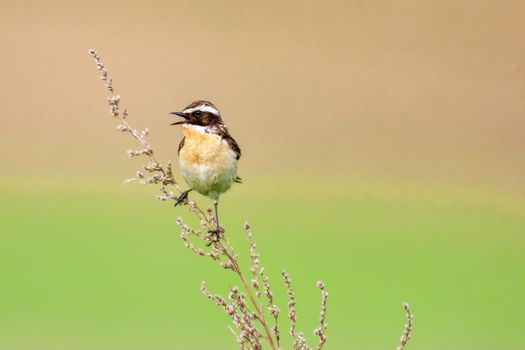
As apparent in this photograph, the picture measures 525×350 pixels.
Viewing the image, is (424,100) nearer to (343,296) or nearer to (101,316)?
(343,296)

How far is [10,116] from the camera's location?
78.1 feet

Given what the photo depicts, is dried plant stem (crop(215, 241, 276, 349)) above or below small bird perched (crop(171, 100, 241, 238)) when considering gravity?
below

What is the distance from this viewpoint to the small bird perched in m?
5.12

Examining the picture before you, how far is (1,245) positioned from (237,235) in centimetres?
412

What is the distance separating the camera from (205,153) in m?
5.16

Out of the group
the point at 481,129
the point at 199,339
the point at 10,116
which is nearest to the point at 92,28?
the point at 10,116

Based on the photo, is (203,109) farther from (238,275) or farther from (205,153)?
(238,275)

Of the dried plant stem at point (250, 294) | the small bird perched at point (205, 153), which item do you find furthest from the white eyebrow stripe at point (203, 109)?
the dried plant stem at point (250, 294)

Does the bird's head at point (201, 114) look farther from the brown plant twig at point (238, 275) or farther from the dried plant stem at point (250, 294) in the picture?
the dried plant stem at point (250, 294)

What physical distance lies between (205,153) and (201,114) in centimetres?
18

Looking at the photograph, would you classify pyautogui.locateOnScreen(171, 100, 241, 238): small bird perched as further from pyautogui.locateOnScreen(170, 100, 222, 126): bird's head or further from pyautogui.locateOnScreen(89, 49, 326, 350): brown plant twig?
pyautogui.locateOnScreen(89, 49, 326, 350): brown plant twig

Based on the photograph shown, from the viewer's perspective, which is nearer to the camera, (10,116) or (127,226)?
(127,226)

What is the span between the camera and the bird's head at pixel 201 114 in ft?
16.6

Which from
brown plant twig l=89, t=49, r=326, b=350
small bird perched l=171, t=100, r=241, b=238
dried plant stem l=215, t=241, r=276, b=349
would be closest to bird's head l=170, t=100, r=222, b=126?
small bird perched l=171, t=100, r=241, b=238
